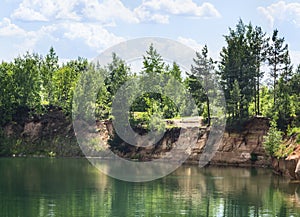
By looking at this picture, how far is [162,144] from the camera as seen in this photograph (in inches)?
3893

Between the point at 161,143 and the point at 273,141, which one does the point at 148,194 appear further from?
the point at 161,143

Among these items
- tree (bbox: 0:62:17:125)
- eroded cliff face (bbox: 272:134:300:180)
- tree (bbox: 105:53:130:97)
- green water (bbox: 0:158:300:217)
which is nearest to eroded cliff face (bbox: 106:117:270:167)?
green water (bbox: 0:158:300:217)

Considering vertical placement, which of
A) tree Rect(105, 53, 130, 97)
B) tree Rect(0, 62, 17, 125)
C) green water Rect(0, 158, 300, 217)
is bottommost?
green water Rect(0, 158, 300, 217)

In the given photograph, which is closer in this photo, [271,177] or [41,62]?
[271,177]

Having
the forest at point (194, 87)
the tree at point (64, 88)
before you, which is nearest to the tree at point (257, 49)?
the forest at point (194, 87)

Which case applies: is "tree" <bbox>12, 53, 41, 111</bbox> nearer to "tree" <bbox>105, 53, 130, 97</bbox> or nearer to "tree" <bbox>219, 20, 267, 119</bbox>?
"tree" <bbox>105, 53, 130, 97</bbox>

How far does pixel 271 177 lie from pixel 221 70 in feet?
79.6

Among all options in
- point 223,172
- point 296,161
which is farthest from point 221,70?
point 296,161

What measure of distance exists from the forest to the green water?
9.39m

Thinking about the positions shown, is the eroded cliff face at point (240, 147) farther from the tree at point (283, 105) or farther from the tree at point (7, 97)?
the tree at point (7, 97)

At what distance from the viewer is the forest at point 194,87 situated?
8694 centimetres

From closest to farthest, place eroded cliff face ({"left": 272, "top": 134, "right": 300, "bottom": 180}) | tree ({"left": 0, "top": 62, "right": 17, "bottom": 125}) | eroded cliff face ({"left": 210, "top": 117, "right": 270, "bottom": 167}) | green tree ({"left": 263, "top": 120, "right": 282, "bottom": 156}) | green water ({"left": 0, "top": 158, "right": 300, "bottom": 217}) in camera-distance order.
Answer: green water ({"left": 0, "top": 158, "right": 300, "bottom": 217}) < eroded cliff face ({"left": 272, "top": 134, "right": 300, "bottom": 180}) < green tree ({"left": 263, "top": 120, "right": 282, "bottom": 156}) < eroded cliff face ({"left": 210, "top": 117, "right": 270, "bottom": 167}) < tree ({"left": 0, "top": 62, "right": 17, "bottom": 125})

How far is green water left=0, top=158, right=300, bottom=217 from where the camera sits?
170 ft

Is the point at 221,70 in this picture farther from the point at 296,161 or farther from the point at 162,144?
the point at 296,161
